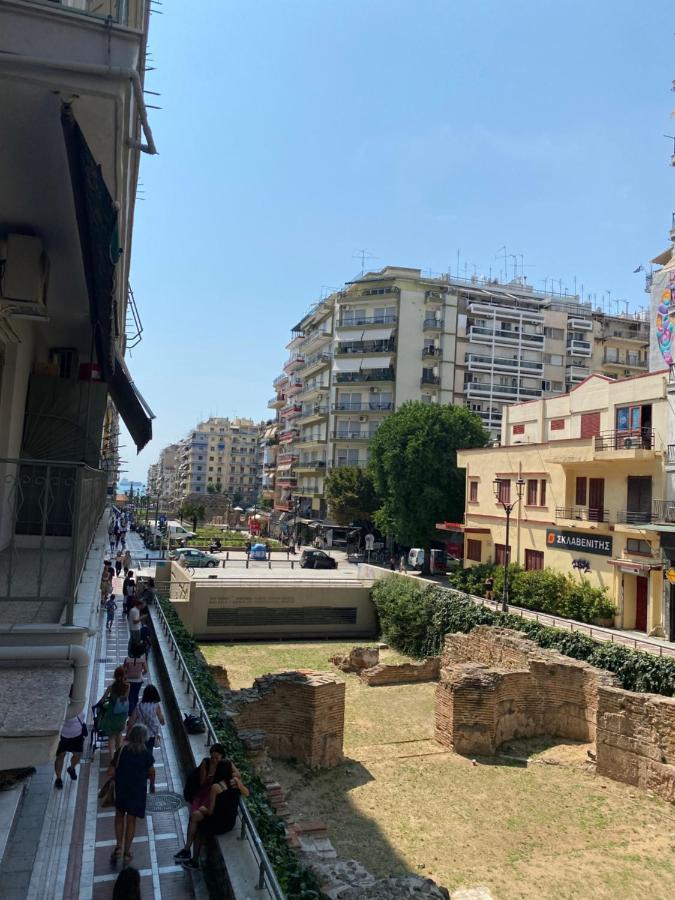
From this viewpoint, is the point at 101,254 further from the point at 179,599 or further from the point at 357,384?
the point at 357,384

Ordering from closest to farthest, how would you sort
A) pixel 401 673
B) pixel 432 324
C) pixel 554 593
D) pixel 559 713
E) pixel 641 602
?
pixel 559 713 < pixel 401 673 < pixel 641 602 < pixel 554 593 < pixel 432 324

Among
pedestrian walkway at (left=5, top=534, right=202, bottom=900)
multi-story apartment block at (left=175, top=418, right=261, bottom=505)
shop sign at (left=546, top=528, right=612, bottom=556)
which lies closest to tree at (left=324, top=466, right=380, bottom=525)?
shop sign at (left=546, top=528, right=612, bottom=556)

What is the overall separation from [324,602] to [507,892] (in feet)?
61.7

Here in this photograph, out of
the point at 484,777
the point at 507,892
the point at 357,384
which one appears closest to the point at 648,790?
the point at 484,777

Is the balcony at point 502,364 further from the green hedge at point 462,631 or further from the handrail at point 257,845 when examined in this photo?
the handrail at point 257,845

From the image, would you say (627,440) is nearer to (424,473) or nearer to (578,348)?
(424,473)

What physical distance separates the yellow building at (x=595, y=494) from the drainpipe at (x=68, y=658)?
2097 centimetres

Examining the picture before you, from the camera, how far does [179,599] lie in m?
26.5

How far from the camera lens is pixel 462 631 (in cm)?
2300

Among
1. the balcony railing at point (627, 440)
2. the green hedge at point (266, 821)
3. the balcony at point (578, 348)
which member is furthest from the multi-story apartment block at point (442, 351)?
the green hedge at point (266, 821)

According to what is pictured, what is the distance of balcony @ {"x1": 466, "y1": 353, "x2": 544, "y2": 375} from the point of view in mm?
48688

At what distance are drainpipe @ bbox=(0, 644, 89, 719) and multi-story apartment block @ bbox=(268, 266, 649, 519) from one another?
44.5 metres

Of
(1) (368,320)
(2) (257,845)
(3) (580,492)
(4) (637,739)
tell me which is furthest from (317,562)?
(2) (257,845)

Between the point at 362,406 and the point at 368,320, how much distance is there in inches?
248
